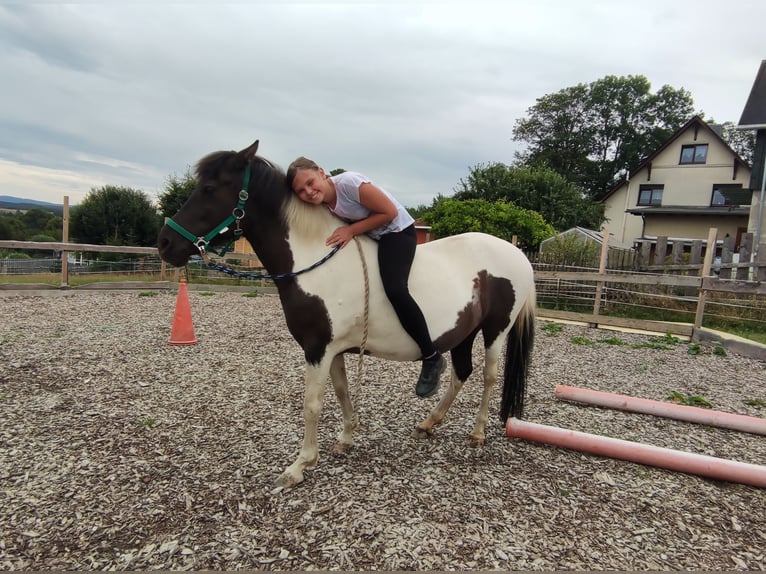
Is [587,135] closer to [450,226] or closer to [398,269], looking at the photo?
[450,226]

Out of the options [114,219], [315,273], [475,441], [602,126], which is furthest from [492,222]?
[602,126]

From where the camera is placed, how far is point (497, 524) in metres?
2.45

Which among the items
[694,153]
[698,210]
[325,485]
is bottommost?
[325,485]

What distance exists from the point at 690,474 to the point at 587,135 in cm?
4815

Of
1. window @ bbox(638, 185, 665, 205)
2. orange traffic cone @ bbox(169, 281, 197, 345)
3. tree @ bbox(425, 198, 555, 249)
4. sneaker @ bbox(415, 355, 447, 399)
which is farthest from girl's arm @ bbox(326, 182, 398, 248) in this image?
window @ bbox(638, 185, 665, 205)

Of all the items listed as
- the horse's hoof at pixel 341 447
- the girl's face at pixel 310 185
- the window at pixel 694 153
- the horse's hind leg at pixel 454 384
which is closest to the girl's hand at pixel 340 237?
the girl's face at pixel 310 185

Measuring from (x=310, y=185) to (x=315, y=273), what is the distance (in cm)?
54

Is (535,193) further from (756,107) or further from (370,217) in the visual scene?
(370,217)

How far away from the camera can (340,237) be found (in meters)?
2.73

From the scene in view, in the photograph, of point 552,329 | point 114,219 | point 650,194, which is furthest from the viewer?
point 650,194

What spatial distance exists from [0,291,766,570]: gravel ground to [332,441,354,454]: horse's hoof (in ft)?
0.19

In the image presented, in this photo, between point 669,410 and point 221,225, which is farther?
point 669,410

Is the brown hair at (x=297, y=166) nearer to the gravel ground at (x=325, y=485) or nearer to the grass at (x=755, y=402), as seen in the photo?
the gravel ground at (x=325, y=485)

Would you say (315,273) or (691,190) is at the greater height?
(691,190)
